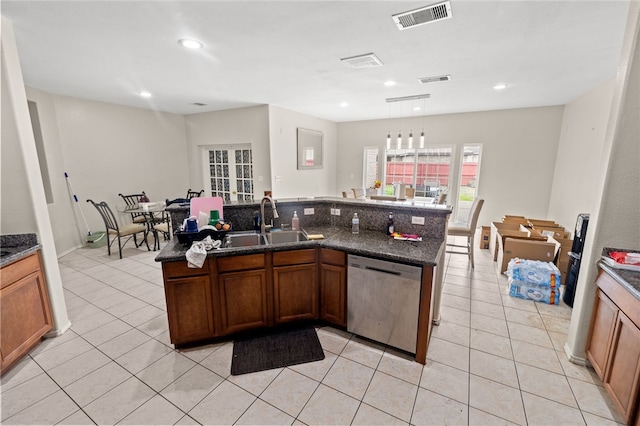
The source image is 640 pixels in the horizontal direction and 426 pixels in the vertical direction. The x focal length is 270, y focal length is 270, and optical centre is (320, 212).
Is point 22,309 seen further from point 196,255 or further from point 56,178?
point 56,178

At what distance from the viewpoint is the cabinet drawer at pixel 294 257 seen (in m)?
2.28

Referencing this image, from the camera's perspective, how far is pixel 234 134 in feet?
18.6

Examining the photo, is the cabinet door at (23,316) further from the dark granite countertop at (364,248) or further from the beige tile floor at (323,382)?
the dark granite countertop at (364,248)

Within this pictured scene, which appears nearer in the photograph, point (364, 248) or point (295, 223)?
point (364, 248)

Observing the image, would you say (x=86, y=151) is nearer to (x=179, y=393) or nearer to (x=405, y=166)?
(x=179, y=393)

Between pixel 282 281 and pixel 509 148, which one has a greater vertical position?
pixel 509 148

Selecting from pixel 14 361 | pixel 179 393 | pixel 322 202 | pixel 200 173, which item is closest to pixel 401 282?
pixel 322 202

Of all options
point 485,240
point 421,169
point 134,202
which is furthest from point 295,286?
point 421,169

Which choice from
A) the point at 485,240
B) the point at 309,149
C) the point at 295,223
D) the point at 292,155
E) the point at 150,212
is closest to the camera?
the point at 295,223

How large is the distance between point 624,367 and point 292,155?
543 centimetres

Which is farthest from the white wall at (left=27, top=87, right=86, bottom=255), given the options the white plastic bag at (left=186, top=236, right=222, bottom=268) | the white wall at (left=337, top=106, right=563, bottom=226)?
the white wall at (left=337, top=106, right=563, bottom=226)

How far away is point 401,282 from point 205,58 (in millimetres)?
2965

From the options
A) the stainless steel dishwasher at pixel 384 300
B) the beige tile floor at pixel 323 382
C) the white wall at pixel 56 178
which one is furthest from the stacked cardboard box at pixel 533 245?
the white wall at pixel 56 178

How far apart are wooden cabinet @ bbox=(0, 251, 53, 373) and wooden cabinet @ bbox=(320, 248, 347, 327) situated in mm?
2307
